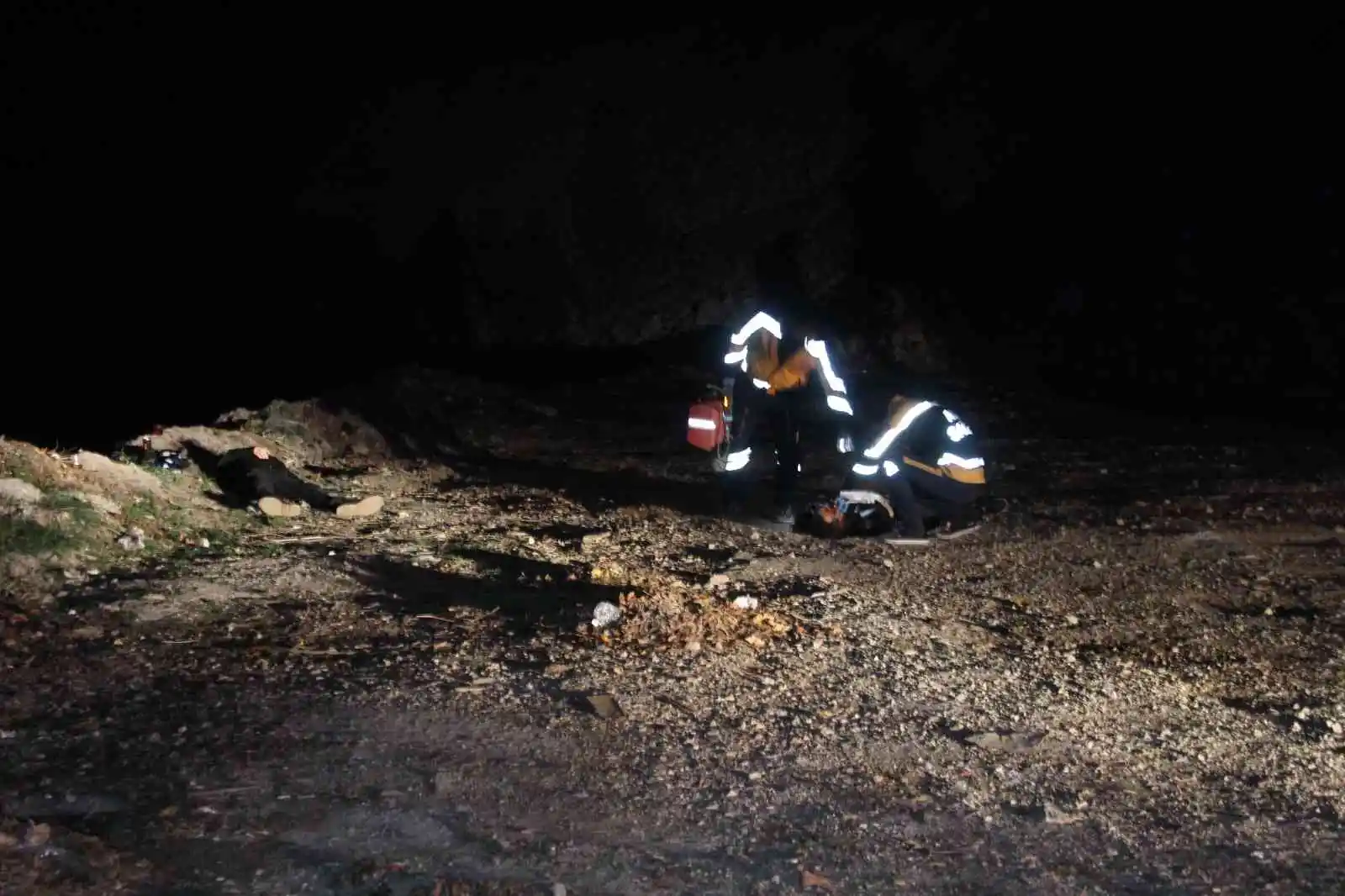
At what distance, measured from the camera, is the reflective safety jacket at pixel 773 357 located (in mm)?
8500

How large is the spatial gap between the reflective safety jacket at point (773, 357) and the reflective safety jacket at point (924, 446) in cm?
57

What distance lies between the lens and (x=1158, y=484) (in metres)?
9.75

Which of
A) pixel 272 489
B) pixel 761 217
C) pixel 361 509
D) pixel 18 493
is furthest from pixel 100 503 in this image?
pixel 761 217

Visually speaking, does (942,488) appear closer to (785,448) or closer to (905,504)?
(905,504)

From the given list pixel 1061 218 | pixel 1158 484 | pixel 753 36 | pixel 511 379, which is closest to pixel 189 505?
pixel 1158 484

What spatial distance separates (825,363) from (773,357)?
0.46m

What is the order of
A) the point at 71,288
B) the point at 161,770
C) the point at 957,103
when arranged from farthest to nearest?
the point at 71,288
the point at 957,103
the point at 161,770

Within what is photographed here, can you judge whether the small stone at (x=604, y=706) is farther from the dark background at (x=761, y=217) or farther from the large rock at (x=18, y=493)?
the dark background at (x=761, y=217)

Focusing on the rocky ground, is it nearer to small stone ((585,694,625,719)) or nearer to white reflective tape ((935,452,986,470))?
small stone ((585,694,625,719))

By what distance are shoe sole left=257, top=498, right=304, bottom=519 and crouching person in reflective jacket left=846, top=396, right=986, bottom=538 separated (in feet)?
11.9

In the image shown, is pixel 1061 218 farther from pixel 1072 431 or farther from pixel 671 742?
pixel 671 742

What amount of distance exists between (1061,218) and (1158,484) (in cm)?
1337

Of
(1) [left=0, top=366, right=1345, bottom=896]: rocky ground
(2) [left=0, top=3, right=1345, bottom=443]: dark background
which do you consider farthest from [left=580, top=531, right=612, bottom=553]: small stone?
(2) [left=0, top=3, right=1345, bottom=443]: dark background

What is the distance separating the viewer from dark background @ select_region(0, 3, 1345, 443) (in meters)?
18.9
